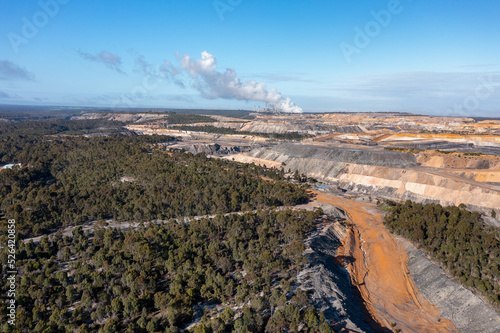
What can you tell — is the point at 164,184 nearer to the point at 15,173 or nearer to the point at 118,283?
the point at 118,283

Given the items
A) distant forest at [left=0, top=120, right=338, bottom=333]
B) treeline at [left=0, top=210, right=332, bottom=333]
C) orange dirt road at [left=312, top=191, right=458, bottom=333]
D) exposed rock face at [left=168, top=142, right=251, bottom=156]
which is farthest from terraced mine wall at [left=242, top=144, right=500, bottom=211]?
treeline at [left=0, top=210, right=332, bottom=333]

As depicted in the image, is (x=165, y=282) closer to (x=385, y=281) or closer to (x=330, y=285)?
(x=330, y=285)

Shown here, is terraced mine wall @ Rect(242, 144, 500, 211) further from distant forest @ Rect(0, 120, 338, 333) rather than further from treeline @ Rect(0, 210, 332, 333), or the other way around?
treeline @ Rect(0, 210, 332, 333)

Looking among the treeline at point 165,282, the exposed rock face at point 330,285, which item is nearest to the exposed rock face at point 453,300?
the exposed rock face at point 330,285

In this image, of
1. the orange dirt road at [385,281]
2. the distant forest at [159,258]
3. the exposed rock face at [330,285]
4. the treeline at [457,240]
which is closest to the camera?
the distant forest at [159,258]

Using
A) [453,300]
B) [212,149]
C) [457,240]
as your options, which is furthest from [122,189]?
[212,149]

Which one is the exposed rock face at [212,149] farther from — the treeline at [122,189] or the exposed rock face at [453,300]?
the exposed rock face at [453,300]

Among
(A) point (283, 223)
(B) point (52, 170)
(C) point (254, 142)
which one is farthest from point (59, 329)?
(C) point (254, 142)
